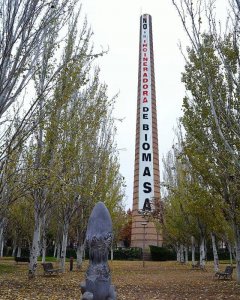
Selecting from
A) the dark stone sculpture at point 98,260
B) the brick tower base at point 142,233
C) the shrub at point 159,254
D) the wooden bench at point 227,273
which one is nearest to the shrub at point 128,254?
the brick tower base at point 142,233

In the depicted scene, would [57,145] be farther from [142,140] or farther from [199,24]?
[142,140]

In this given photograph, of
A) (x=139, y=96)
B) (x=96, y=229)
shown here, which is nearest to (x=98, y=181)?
(x=96, y=229)

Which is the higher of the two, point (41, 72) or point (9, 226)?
point (41, 72)

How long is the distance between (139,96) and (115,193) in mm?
17580

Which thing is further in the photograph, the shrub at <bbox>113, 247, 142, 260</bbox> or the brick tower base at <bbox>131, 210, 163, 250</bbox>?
the shrub at <bbox>113, 247, 142, 260</bbox>

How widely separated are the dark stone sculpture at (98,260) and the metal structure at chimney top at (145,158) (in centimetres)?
3225

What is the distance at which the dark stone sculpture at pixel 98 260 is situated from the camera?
5.27m

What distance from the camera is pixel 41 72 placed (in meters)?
15.0

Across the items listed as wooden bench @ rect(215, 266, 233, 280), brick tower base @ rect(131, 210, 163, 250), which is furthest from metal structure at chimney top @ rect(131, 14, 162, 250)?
wooden bench @ rect(215, 266, 233, 280)

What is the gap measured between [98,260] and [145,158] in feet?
112

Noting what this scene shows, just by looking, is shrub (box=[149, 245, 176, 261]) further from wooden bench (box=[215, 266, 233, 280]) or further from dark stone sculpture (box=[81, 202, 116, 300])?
dark stone sculpture (box=[81, 202, 116, 300])

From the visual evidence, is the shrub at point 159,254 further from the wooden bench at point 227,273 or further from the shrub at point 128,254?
the wooden bench at point 227,273

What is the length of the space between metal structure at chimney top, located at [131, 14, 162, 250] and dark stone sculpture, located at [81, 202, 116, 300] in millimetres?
32248

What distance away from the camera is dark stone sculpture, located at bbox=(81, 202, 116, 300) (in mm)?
5266
